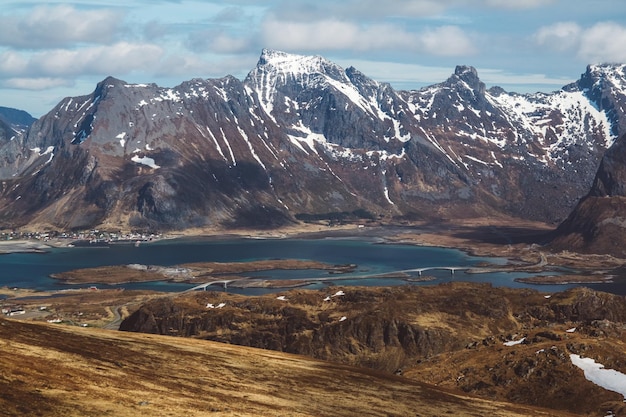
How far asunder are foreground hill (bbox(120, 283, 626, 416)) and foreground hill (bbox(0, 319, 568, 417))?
2703 cm

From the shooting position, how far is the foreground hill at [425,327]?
11794cm

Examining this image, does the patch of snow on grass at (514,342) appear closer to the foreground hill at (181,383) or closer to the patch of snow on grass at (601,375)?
the patch of snow on grass at (601,375)

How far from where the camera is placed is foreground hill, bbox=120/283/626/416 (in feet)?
387

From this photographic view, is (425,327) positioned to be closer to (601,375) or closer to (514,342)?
(514,342)

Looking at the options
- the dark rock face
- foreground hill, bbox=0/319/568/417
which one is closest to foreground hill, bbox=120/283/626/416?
the dark rock face

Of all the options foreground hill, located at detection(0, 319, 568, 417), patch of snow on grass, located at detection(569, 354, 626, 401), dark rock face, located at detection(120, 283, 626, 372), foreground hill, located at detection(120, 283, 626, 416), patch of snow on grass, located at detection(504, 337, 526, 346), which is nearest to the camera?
foreground hill, located at detection(0, 319, 568, 417)

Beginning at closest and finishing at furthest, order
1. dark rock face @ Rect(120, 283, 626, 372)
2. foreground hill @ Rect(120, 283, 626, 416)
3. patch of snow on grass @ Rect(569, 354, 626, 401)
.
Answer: patch of snow on grass @ Rect(569, 354, 626, 401) < foreground hill @ Rect(120, 283, 626, 416) < dark rock face @ Rect(120, 283, 626, 372)

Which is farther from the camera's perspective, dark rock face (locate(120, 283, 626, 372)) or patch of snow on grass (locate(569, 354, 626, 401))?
dark rock face (locate(120, 283, 626, 372))

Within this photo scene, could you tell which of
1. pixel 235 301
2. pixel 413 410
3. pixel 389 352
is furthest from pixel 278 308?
pixel 413 410

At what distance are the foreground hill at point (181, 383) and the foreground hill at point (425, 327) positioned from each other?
2703cm

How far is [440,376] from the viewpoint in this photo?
120375 mm

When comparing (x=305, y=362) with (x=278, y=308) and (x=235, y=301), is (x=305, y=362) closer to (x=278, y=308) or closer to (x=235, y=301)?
(x=278, y=308)

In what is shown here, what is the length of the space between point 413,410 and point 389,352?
81852mm

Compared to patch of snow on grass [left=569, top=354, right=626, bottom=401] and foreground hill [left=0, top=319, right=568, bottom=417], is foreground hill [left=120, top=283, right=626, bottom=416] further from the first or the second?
foreground hill [left=0, top=319, right=568, bottom=417]
